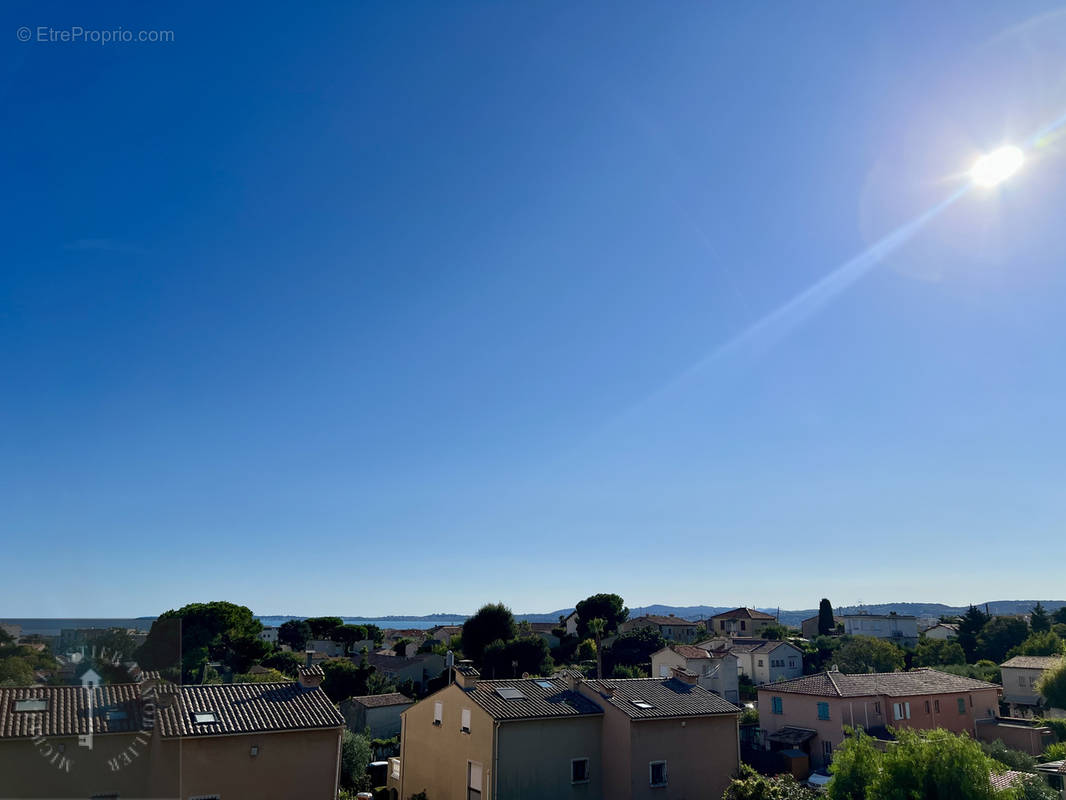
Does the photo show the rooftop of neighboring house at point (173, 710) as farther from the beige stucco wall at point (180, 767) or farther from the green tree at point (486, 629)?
the green tree at point (486, 629)

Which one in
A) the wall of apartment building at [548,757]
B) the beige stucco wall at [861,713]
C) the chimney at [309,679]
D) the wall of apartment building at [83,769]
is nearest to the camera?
the wall of apartment building at [83,769]

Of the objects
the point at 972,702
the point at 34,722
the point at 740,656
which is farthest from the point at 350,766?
the point at 740,656

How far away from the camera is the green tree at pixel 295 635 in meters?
107

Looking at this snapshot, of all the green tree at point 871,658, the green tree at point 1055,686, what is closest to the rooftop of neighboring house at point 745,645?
the green tree at point 871,658

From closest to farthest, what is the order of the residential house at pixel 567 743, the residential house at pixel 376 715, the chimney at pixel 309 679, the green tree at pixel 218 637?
the chimney at pixel 309 679, the residential house at pixel 567 743, the residential house at pixel 376 715, the green tree at pixel 218 637

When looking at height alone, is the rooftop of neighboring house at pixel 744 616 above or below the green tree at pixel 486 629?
below

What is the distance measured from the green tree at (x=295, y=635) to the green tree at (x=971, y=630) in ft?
281

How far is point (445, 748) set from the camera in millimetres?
27766

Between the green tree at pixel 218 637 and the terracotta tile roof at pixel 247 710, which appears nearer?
the terracotta tile roof at pixel 247 710

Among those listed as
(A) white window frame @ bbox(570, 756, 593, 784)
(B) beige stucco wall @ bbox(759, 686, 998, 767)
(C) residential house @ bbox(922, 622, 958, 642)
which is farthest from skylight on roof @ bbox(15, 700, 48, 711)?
(C) residential house @ bbox(922, 622, 958, 642)

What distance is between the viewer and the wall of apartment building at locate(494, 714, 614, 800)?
2500 centimetres

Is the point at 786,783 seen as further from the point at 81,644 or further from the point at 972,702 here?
the point at 972,702

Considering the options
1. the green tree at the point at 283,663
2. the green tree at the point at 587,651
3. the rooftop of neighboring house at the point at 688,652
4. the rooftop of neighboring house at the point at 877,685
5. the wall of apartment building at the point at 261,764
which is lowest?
the green tree at the point at 587,651

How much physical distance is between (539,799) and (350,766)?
11655 mm
